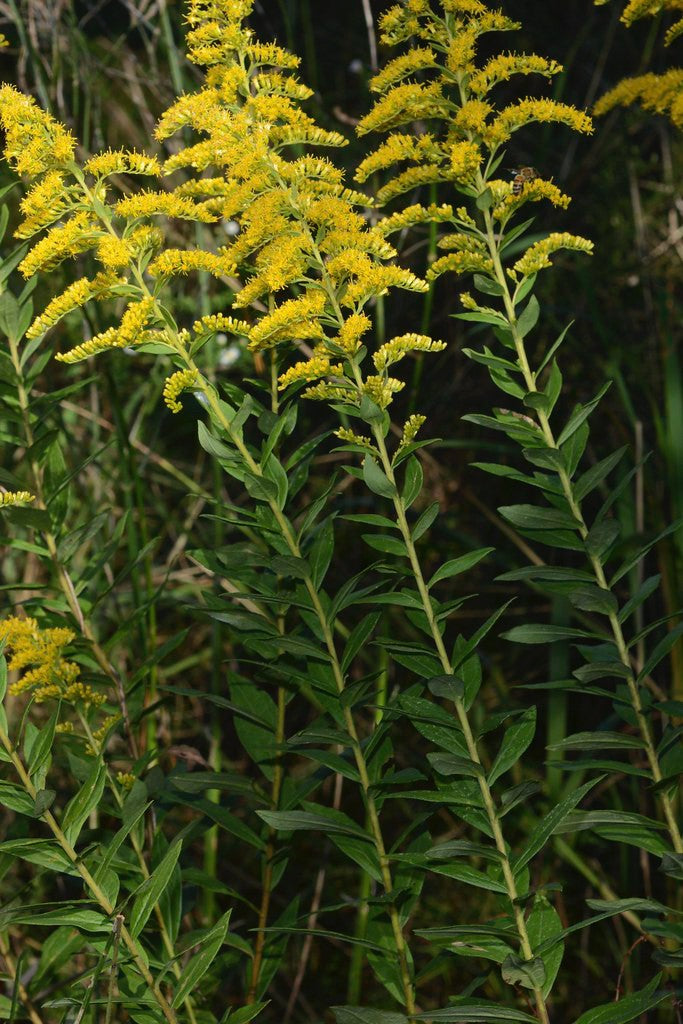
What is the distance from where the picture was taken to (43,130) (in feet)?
4.75

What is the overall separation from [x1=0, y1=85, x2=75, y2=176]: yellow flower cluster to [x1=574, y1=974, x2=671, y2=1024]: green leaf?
1265 millimetres

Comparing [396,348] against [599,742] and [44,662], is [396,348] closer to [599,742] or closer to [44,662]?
[599,742]

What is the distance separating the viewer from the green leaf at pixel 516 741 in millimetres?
1433

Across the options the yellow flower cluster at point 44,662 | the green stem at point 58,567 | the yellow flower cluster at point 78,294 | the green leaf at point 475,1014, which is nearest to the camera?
the green leaf at point 475,1014

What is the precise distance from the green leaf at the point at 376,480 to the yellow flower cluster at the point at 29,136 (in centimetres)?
57

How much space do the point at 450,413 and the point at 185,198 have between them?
6.61 feet

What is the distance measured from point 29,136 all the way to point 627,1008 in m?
1.34

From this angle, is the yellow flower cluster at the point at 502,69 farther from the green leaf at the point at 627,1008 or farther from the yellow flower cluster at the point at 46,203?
the green leaf at the point at 627,1008

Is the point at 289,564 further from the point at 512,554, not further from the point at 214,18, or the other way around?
the point at 512,554

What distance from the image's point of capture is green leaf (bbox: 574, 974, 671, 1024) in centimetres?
127

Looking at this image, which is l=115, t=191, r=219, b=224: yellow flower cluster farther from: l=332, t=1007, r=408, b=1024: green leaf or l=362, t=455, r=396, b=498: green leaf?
l=332, t=1007, r=408, b=1024: green leaf

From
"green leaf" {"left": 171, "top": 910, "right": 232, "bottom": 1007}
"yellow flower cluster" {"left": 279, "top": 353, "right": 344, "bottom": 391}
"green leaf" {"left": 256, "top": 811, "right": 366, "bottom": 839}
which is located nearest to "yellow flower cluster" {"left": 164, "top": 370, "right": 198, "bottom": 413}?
"yellow flower cluster" {"left": 279, "top": 353, "right": 344, "bottom": 391}

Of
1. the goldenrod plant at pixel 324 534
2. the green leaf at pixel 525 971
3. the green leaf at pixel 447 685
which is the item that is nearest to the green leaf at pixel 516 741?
the goldenrod plant at pixel 324 534

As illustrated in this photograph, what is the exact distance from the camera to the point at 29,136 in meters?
1.46
